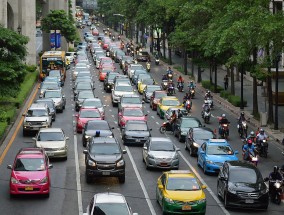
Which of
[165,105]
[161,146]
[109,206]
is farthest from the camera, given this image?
[165,105]

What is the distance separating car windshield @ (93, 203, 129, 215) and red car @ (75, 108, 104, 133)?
77.1ft

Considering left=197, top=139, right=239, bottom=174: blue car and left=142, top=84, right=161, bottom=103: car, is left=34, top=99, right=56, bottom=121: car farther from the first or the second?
left=197, top=139, right=239, bottom=174: blue car

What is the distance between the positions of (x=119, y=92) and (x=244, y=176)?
110 ft

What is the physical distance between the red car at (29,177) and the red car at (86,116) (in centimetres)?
1647

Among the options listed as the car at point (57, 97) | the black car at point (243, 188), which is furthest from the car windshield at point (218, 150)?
the car at point (57, 97)

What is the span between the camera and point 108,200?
24.1 m

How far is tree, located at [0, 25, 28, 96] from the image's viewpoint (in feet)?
176

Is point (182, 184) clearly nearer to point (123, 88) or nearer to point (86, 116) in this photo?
point (86, 116)

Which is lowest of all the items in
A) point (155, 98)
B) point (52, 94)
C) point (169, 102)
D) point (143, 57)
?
point (169, 102)

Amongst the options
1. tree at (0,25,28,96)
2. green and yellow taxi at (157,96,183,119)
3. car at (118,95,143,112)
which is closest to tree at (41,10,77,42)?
tree at (0,25,28,96)

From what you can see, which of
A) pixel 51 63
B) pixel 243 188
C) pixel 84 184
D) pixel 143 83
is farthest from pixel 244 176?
pixel 51 63

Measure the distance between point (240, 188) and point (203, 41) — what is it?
130 ft

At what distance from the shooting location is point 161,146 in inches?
1439

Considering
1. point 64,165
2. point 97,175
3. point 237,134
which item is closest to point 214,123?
point 237,134
